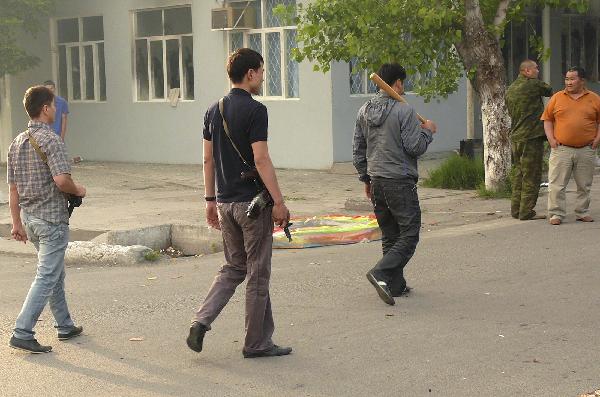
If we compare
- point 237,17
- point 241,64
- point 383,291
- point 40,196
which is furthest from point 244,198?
point 237,17

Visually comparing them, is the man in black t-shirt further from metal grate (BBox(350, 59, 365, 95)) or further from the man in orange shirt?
metal grate (BBox(350, 59, 365, 95))

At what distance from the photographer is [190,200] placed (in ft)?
57.5

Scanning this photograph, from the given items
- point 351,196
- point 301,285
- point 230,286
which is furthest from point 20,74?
point 230,286

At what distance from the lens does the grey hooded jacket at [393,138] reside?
907cm

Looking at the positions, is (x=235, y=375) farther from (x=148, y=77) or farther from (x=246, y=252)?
(x=148, y=77)

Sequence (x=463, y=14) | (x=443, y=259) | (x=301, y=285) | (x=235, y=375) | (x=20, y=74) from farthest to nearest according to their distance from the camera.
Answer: (x=20, y=74), (x=463, y=14), (x=443, y=259), (x=301, y=285), (x=235, y=375)

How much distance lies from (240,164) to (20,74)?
22292mm

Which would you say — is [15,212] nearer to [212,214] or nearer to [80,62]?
[212,214]

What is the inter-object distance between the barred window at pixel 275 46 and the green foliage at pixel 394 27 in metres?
6.07

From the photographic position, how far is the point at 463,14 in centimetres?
1609

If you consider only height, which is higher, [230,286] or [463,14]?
[463,14]

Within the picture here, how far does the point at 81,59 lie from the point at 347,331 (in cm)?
2094

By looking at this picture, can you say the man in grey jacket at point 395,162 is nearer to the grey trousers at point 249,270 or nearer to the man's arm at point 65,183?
the grey trousers at point 249,270

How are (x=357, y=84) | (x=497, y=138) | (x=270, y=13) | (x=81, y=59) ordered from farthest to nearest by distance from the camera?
(x=81, y=59) → (x=270, y=13) → (x=357, y=84) → (x=497, y=138)
